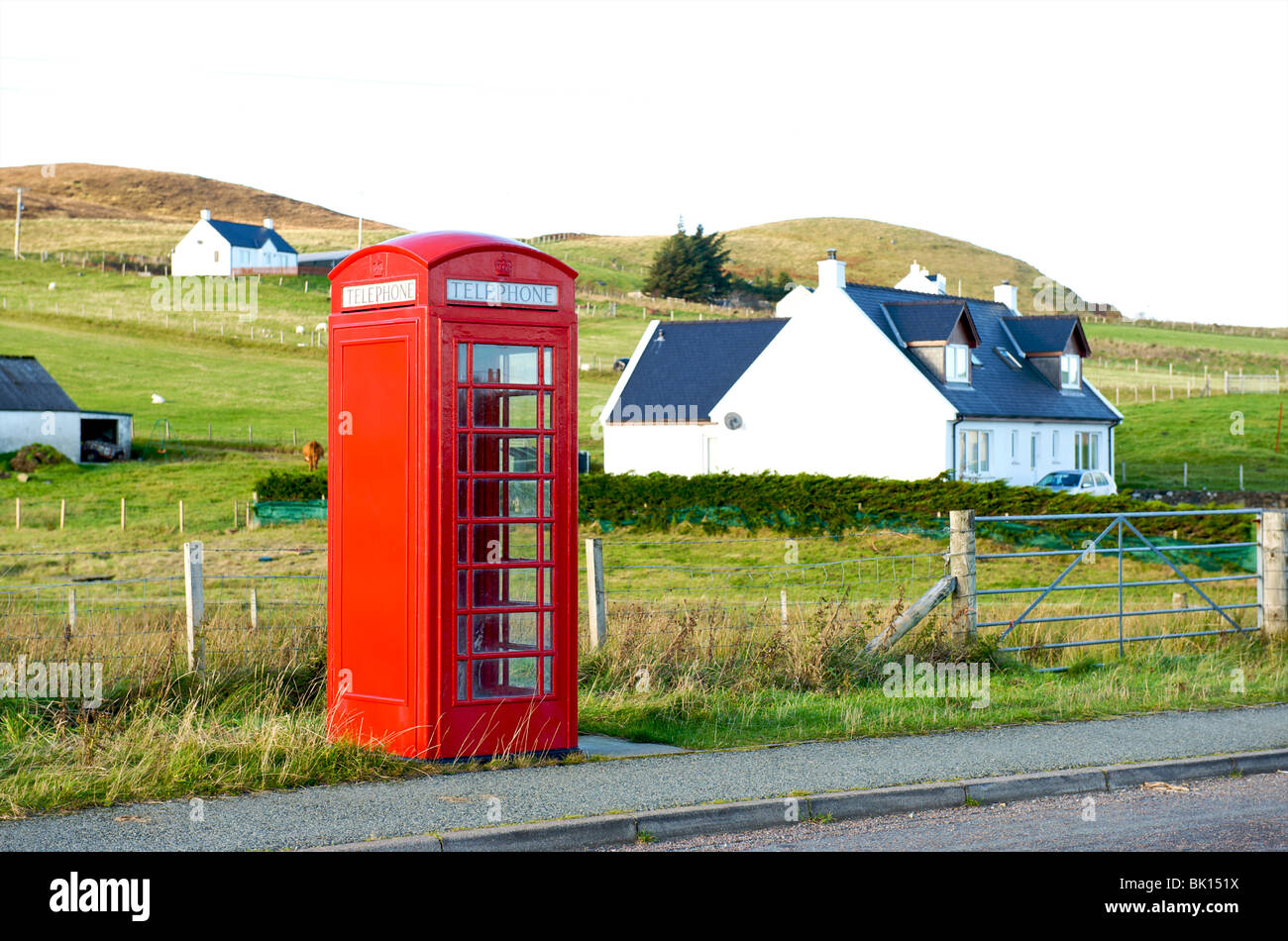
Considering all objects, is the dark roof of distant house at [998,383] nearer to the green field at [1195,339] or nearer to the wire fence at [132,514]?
the wire fence at [132,514]

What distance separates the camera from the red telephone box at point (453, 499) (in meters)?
8.95

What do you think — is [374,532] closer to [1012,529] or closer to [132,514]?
[1012,529]

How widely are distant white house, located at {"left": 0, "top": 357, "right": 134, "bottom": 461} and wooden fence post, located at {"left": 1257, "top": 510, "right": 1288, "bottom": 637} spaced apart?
45723 mm

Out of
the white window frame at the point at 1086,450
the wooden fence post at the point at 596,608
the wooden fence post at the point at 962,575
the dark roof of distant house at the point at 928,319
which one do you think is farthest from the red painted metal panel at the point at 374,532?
the white window frame at the point at 1086,450

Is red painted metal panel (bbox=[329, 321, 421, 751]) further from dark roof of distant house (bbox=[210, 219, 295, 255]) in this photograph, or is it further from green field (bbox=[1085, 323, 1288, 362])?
dark roof of distant house (bbox=[210, 219, 295, 255])

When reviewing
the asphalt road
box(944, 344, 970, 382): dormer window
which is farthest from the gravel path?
box(944, 344, 970, 382): dormer window

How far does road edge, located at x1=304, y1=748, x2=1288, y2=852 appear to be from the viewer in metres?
7.15

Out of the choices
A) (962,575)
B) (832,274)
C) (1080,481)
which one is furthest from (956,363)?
(962,575)

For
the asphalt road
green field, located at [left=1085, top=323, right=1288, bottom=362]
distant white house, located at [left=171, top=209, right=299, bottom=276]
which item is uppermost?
distant white house, located at [left=171, top=209, right=299, bottom=276]

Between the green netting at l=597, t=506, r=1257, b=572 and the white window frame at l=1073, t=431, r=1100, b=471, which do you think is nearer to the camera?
the green netting at l=597, t=506, r=1257, b=572

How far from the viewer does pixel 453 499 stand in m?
8.96
